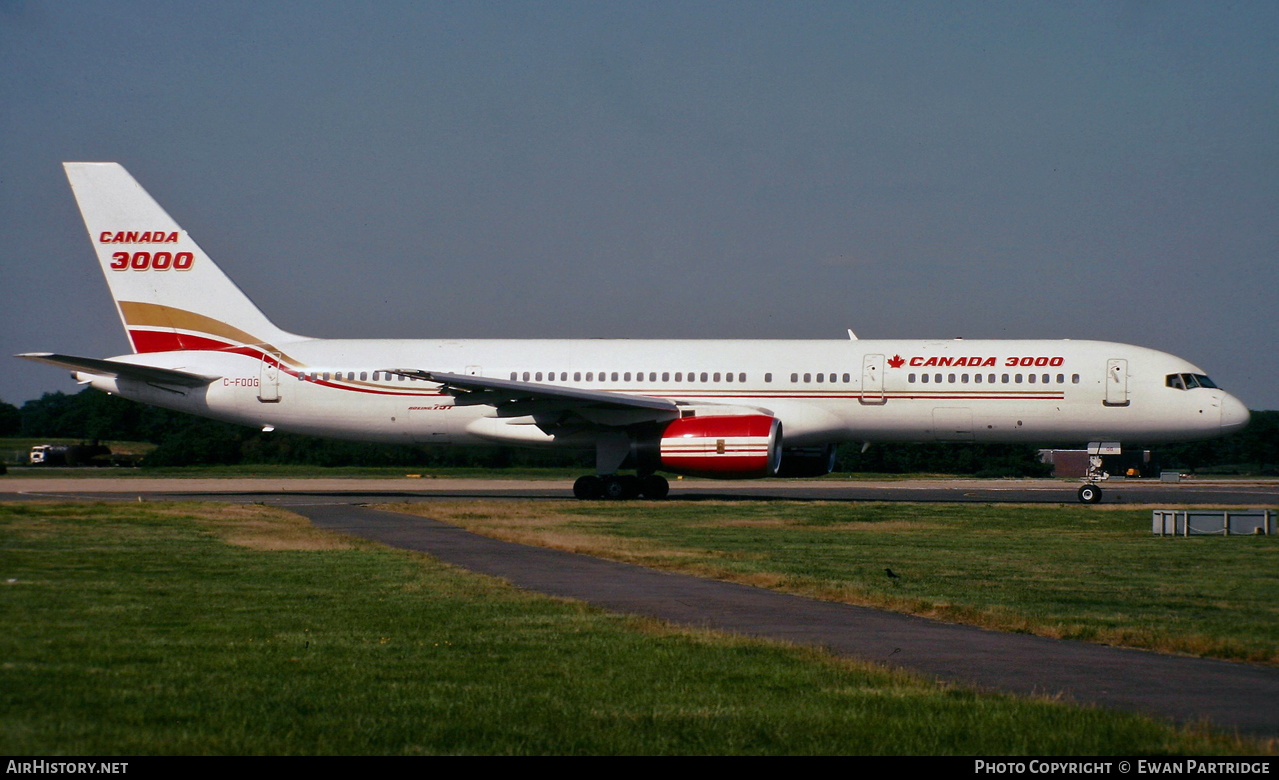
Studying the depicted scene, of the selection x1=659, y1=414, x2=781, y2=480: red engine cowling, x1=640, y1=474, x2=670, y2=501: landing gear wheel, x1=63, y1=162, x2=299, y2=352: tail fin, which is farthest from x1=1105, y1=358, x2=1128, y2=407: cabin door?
x1=63, y1=162, x2=299, y2=352: tail fin

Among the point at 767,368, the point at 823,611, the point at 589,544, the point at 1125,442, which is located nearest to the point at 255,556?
the point at 589,544

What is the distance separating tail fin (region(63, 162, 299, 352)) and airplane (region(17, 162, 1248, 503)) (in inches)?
1.5

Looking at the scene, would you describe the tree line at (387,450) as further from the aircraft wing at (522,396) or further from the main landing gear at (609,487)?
the aircraft wing at (522,396)

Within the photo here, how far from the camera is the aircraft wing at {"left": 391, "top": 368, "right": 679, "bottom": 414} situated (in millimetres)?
A: 29797

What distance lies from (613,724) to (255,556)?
34.1 ft

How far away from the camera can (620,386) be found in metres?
33.2

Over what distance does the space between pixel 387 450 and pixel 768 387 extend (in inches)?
1089

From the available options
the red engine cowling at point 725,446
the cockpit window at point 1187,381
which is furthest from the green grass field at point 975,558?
the cockpit window at point 1187,381

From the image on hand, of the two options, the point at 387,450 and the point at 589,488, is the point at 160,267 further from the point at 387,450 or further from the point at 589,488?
the point at 387,450

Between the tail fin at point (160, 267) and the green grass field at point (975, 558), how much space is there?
1010cm

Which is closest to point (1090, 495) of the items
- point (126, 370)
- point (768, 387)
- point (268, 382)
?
point (768, 387)

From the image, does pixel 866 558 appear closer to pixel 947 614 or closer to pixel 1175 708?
pixel 947 614

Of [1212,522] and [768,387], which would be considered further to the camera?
[768,387]

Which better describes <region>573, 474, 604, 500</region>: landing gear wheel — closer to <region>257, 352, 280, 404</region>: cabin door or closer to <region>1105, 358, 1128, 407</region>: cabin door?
<region>257, 352, 280, 404</region>: cabin door
